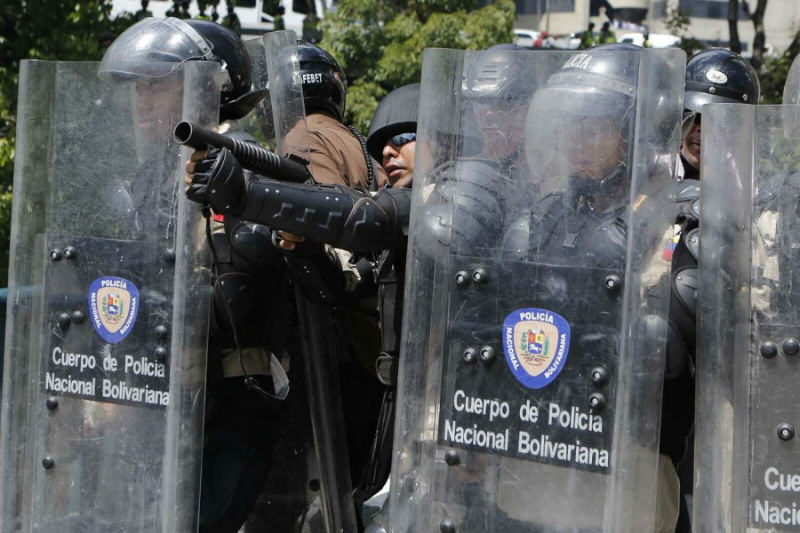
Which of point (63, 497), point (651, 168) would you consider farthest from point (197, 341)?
point (651, 168)

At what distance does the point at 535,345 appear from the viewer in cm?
268

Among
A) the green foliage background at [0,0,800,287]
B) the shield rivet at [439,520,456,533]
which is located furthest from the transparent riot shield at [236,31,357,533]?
the green foliage background at [0,0,800,287]

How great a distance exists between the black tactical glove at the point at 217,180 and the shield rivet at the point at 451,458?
81 cm

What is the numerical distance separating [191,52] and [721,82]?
6.21 ft

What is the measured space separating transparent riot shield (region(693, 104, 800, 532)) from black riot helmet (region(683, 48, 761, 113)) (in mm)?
1633

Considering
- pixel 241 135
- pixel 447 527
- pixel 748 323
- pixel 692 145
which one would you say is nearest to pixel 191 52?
pixel 241 135

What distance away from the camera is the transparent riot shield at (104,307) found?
3121 millimetres

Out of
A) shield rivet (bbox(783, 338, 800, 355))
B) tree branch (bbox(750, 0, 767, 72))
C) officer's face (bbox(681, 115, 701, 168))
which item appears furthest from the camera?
tree branch (bbox(750, 0, 767, 72))

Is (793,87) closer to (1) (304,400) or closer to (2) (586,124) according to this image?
(2) (586,124)

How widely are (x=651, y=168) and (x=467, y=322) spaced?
1.81 ft

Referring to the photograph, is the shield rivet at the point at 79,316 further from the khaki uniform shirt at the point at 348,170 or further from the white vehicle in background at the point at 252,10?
the white vehicle in background at the point at 252,10

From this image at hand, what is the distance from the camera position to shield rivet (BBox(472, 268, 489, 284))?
9.02 ft

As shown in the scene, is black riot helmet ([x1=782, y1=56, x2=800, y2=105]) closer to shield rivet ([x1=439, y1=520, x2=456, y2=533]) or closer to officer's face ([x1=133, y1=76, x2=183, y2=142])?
shield rivet ([x1=439, y1=520, x2=456, y2=533])

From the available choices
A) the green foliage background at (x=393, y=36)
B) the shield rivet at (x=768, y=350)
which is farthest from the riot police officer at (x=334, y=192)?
the green foliage background at (x=393, y=36)
